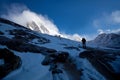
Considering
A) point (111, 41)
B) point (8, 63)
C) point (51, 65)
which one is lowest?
point (51, 65)

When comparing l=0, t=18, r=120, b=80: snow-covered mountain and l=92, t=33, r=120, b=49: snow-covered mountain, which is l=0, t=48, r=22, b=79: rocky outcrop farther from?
l=92, t=33, r=120, b=49: snow-covered mountain

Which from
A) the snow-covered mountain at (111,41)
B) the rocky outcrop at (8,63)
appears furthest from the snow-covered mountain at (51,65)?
the snow-covered mountain at (111,41)

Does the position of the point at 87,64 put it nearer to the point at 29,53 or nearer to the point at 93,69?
the point at 93,69

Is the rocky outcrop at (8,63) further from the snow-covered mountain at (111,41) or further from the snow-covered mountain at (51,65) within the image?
the snow-covered mountain at (111,41)

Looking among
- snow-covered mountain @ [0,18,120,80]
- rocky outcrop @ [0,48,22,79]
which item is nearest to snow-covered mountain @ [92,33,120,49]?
snow-covered mountain @ [0,18,120,80]

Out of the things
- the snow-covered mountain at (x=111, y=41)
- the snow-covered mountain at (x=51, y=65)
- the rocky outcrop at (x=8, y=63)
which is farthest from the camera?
the snow-covered mountain at (x=111, y=41)

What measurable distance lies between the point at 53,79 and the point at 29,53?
12.1m

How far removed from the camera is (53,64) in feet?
110

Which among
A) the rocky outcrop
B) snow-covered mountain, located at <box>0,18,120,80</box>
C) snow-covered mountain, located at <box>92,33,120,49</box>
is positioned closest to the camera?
the rocky outcrop

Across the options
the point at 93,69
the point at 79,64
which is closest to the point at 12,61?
the point at 79,64

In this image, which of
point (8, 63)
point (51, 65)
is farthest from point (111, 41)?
point (8, 63)

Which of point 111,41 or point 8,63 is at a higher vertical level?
point 111,41

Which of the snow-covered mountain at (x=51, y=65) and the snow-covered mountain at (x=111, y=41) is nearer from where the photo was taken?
the snow-covered mountain at (x=51, y=65)

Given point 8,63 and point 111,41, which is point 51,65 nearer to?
point 8,63
